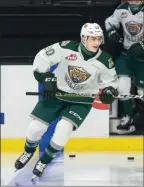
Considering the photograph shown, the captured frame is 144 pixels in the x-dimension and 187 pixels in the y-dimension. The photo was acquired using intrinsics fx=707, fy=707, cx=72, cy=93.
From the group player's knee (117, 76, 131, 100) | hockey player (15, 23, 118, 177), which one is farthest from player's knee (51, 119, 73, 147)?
player's knee (117, 76, 131, 100)

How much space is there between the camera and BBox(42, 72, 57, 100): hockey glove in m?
4.48

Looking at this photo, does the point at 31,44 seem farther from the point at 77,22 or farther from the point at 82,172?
the point at 82,172

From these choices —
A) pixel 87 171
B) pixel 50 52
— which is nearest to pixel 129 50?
pixel 87 171

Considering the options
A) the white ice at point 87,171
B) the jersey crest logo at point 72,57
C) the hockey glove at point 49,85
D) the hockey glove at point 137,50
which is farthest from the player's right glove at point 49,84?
the hockey glove at point 137,50

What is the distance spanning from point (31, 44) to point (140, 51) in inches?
37.1

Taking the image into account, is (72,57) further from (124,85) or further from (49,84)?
(124,85)

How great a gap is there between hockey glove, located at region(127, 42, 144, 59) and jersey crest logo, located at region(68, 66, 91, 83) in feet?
4.81

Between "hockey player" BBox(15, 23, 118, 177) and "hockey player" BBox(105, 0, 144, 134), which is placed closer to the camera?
"hockey player" BBox(15, 23, 118, 177)

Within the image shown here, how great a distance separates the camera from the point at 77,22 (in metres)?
6.10

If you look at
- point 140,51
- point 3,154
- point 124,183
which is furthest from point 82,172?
point 140,51

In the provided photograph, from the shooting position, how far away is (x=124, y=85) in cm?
606

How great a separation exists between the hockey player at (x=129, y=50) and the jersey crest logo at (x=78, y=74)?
4.39 ft

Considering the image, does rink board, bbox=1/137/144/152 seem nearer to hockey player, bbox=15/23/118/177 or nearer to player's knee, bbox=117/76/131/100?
player's knee, bbox=117/76/131/100

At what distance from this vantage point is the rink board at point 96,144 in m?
5.87
